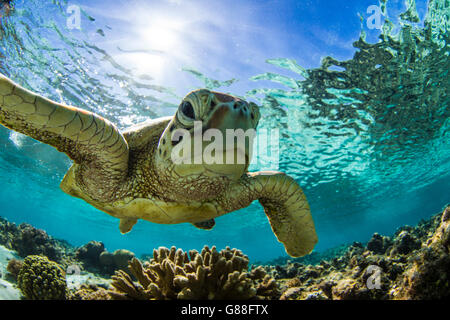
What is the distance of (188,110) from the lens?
188cm

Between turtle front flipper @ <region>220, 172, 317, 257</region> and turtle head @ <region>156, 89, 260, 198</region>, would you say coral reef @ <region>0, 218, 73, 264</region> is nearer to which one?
turtle front flipper @ <region>220, 172, 317, 257</region>

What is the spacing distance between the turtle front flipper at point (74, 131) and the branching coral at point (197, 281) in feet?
3.67

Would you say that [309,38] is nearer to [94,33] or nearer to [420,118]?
[94,33]

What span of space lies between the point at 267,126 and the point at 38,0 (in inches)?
367

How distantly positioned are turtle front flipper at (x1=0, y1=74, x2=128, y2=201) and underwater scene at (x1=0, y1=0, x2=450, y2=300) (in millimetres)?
16

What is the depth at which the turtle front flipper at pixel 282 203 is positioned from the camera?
2905 millimetres

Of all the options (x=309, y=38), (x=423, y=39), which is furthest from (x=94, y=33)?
(x=423, y=39)

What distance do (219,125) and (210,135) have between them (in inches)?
4.3

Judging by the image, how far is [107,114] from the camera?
10.9 metres

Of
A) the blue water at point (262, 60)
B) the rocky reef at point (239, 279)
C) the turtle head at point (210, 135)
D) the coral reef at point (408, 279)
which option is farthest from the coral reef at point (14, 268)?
the blue water at point (262, 60)

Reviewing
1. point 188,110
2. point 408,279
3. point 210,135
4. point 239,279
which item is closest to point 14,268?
point 239,279

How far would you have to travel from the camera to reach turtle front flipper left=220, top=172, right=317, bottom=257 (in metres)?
2.90

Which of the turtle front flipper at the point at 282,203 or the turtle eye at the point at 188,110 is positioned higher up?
the turtle eye at the point at 188,110

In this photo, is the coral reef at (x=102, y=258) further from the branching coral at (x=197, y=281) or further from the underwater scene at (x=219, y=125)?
the branching coral at (x=197, y=281)
